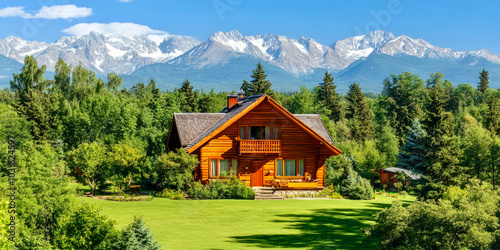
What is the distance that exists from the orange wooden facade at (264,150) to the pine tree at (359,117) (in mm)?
38618

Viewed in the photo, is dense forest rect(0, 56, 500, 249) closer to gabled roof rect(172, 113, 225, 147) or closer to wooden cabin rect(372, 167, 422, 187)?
wooden cabin rect(372, 167, 422, 187)

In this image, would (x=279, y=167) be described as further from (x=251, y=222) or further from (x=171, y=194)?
(x=251, y=222)

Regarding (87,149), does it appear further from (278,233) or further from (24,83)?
(24,83)

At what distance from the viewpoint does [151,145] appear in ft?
181

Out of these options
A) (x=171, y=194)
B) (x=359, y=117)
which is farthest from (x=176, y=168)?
(x=359, y=117)

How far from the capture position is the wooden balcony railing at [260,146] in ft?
122

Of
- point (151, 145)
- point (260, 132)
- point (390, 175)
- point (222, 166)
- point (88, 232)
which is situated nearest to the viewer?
point (88, 232)

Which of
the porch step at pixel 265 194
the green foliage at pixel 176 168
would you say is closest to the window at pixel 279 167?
the porch step at pixel 265 194

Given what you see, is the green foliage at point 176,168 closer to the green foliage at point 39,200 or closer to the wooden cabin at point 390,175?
the green foliage at point 39,200

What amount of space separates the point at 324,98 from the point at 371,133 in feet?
42.3

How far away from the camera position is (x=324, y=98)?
3536 inches

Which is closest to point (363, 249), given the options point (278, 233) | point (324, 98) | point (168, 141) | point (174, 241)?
point (278, 233)

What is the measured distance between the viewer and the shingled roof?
38.8m

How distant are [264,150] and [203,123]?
670 centimetres
